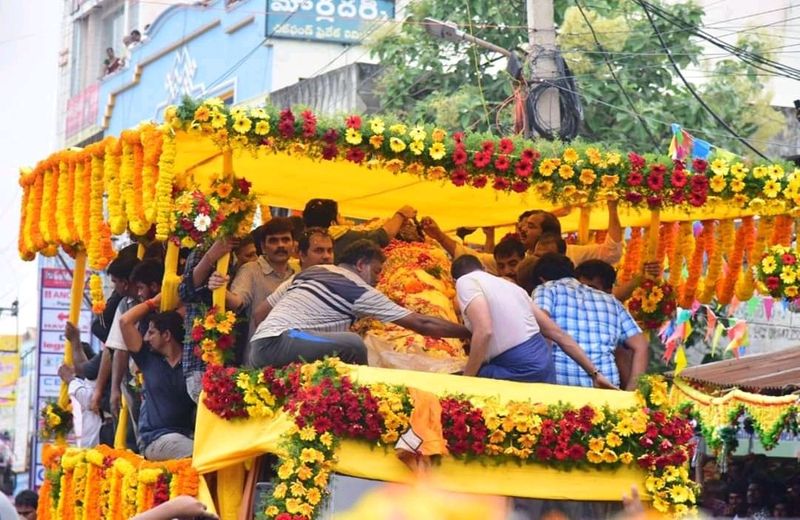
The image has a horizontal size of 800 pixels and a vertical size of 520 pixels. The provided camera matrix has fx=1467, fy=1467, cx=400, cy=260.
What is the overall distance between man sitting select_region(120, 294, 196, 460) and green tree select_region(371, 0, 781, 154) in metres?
11.8

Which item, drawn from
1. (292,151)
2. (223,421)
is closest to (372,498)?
(223,421)

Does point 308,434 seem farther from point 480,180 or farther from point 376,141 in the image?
point 480,180

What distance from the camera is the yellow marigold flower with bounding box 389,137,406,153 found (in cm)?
740

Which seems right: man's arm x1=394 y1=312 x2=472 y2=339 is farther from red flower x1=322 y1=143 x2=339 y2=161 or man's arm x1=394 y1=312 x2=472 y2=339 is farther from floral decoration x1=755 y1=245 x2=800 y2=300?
floral decoration x1=755 y1=245 x2=800 y2=300

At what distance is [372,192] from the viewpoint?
954 cm

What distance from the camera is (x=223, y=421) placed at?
6.96m

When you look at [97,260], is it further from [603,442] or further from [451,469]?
[603,442]

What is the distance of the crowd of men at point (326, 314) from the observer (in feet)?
24.0

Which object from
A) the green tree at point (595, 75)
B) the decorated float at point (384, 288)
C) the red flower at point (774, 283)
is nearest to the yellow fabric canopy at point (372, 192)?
the decorated float at point (384, 288)

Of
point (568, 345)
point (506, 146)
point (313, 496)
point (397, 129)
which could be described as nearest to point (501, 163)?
point (506, 146)

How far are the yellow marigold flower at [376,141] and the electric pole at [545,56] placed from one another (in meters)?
7.56

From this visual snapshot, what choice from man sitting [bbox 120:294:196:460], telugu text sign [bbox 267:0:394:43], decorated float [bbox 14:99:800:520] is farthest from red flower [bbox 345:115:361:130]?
telugu text sign [bbox 267:0:394:43]

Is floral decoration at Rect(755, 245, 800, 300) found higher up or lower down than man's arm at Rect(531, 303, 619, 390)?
higher up

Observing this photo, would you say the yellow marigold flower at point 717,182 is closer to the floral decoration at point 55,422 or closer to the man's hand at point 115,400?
the man's hand at point 115,400
